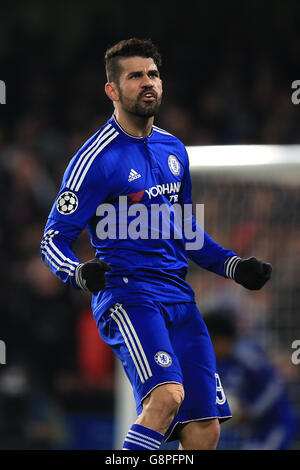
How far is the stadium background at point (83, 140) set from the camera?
603 cm

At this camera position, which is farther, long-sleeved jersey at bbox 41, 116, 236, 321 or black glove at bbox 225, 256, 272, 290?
black glove at bbox 225, 256, 272, 290

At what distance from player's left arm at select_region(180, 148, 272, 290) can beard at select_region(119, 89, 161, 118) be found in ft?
1.12

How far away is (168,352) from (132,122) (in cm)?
93

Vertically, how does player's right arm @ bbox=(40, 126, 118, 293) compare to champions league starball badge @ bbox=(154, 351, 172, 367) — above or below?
above

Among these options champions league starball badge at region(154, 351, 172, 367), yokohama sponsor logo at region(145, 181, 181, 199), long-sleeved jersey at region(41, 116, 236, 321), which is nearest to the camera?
champions league starball badge at region(154, 351, 172, 367)

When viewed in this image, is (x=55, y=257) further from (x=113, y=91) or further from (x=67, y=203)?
(x=113, y=91)

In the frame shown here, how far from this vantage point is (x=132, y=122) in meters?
3.61

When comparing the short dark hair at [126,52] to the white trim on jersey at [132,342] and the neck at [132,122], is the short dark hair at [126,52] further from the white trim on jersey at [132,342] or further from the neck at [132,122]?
the white trim on jersey at [132,342]

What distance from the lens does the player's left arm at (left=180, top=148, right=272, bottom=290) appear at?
3.59 metres

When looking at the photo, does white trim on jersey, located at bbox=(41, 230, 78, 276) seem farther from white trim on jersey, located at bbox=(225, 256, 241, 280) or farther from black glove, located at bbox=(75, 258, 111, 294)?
white trim on jersey, located at bbox=(225, 256, 241, 280)

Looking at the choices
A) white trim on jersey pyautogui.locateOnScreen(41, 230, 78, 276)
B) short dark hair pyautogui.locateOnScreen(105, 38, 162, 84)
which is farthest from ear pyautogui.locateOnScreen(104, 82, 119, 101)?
white trim on jersey pyautogui.locateOnScreen(41, 230, 78, 276)

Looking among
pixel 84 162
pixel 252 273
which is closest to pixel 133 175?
pixel 84 162

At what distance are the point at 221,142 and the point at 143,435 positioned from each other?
5.68 meters
